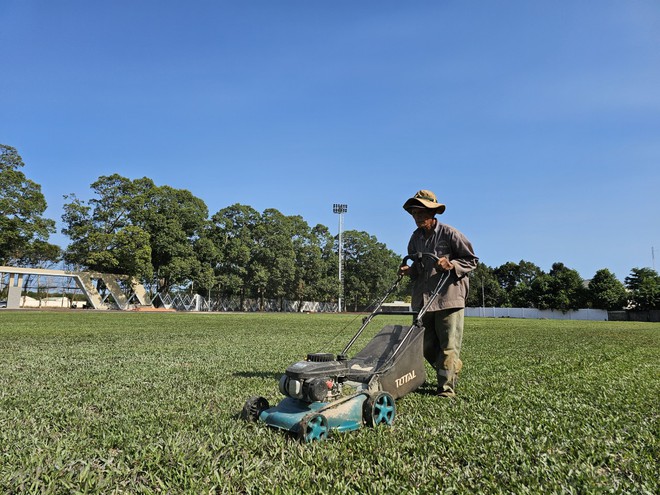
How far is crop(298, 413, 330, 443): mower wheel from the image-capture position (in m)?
2.92

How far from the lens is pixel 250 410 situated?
3.44 metres

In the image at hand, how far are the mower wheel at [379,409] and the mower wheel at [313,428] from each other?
361mm

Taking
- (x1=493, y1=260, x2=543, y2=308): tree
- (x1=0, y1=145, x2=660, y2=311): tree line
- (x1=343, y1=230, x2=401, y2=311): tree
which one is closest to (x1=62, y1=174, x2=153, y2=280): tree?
(x1=0, y1=145, x2=660, y2=311): tree line

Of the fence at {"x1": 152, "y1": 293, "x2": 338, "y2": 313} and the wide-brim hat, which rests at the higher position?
the wide-brim hat

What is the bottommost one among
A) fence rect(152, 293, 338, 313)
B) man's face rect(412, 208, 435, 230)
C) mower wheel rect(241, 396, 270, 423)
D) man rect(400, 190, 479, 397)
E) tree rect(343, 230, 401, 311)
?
fence rect(152, 293, 338, 313)

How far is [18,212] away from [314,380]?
162 ft

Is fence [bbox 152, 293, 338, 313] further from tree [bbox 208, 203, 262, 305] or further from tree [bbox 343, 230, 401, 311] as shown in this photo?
tree [bbox 343, 230, 401, 311]

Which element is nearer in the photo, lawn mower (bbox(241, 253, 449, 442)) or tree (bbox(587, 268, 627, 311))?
lawn mower (bbox(241, 253, 449, 442))

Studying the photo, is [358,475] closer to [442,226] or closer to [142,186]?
[442,226]

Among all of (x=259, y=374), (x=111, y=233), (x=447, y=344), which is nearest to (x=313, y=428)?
(x=447, y=344)

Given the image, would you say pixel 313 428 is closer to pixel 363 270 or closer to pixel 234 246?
pixel 234 246

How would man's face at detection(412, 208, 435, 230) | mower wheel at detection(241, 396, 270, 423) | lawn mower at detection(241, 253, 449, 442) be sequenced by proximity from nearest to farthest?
lawn mower at detection(241, 253, 449, 442), mower wheel at detection(241, 396, 270, 423), man's face at detection(412, 208, 435, 230)

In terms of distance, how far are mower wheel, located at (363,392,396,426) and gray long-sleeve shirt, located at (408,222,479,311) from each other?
1347 mm

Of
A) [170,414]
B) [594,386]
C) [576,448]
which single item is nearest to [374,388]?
[576,448]
